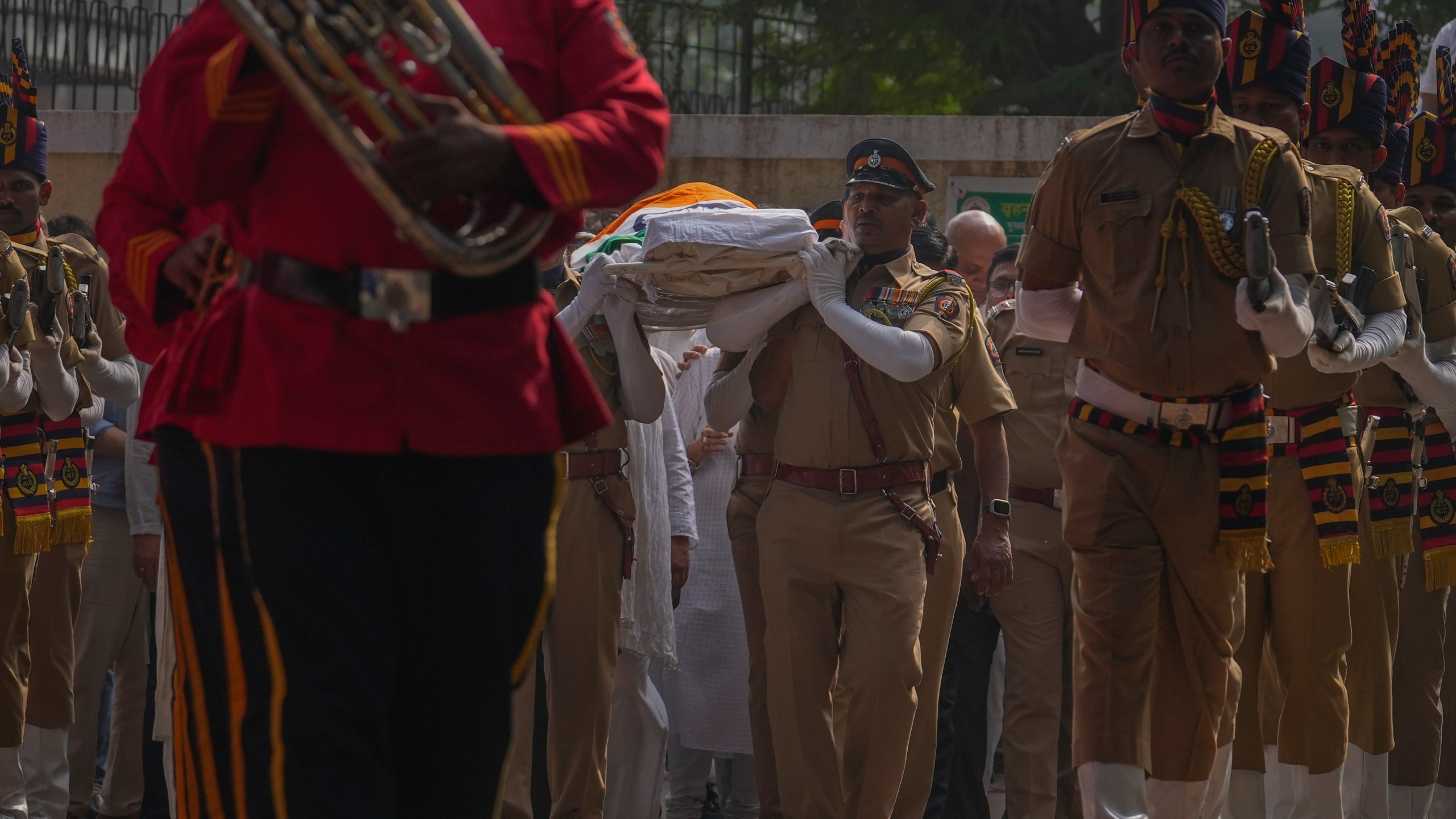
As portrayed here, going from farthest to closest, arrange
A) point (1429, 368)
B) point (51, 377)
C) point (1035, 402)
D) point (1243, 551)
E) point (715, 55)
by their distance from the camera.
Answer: point (715, 55) < point (1035, 402) < point (51, 377) < point (1429, 368) < point (1243, 551)

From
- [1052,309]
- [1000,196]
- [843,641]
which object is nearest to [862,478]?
[843,641]

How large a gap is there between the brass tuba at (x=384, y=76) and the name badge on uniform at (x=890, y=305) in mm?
3921

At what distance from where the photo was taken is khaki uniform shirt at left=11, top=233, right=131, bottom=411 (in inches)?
308

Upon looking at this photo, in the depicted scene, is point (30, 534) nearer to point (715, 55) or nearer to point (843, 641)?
point (843, 641)

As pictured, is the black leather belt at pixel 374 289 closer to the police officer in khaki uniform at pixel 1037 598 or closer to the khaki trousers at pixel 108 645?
the police officer in khaki uniform at pixel 1037 598

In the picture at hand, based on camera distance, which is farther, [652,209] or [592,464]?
[592,464]

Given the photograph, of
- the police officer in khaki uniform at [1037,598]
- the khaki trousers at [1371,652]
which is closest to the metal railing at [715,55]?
the police officer in khaki uniform at [1037,598]

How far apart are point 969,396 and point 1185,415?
82.1 inches

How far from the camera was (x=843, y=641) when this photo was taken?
6949mm

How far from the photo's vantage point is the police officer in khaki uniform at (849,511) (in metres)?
6.69

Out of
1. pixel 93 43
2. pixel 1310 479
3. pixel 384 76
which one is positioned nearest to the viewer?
pixel 384 76

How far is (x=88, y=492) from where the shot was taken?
25.9 ft

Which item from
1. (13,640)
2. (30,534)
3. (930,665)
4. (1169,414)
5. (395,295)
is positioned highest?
(395,295)

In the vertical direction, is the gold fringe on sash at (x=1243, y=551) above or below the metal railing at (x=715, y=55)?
below
